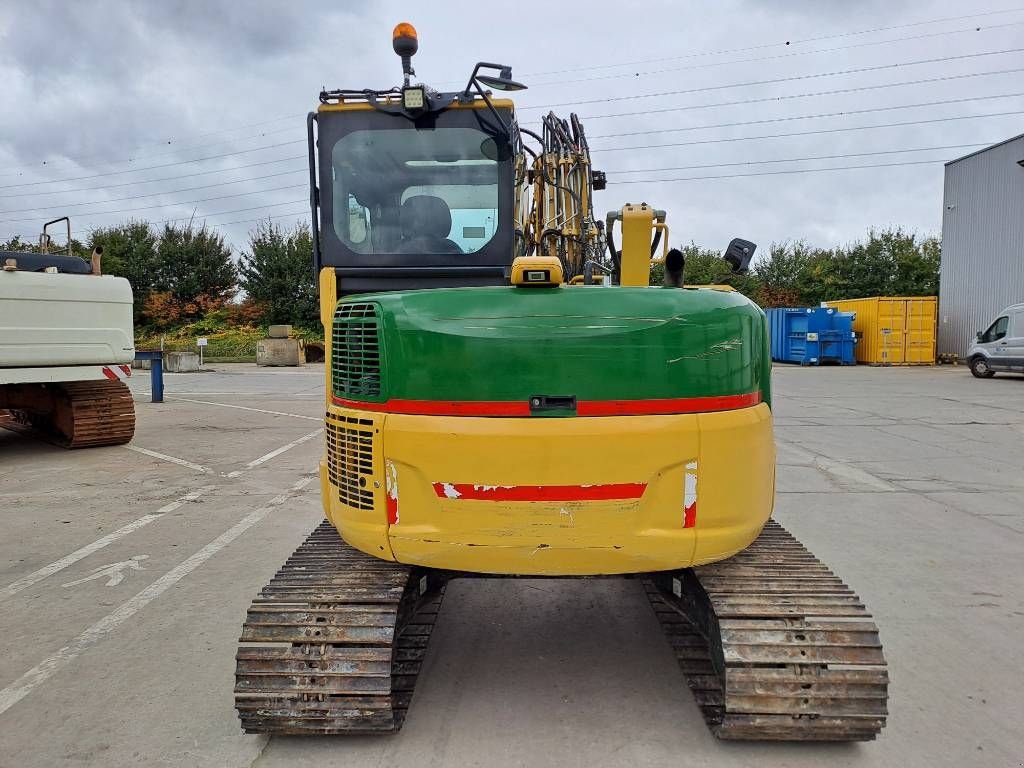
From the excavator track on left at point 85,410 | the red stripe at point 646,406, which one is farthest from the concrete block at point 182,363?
the red stripe at point 646,406

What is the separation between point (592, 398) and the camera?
99.1 inches

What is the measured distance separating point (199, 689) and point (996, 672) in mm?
3434

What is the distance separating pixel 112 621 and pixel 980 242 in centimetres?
2855

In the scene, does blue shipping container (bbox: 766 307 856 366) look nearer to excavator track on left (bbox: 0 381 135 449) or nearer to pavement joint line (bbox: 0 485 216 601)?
excavator track on left (bbox: 0 381 135 449)

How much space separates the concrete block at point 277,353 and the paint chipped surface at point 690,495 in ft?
92.1

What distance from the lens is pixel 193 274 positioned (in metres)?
38.9

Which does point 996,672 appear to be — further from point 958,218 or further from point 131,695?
point 958,218

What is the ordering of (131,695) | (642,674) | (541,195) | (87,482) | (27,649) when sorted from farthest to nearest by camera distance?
(87,482) → (541,195) → (27,649) → (642,674) → (131,695)

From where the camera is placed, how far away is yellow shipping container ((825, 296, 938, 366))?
25.3 metres

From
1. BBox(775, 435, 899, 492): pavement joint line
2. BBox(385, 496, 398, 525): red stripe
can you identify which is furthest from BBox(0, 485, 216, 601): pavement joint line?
BBox(775, 435, 899, 492): pavement joint line

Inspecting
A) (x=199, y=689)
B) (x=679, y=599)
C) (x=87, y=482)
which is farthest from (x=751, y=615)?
(x=87, y=482)

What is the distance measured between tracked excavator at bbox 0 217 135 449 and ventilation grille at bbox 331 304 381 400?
6777 millimetres

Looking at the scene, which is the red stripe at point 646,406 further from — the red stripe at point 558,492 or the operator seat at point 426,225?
the operator seat at point 426,225

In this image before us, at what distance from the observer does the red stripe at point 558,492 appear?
250cm
